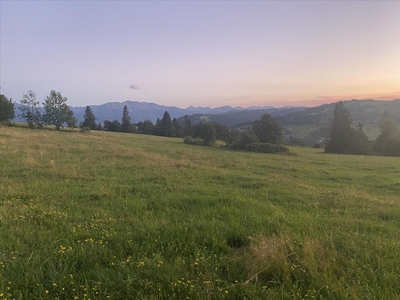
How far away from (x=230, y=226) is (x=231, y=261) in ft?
5.60

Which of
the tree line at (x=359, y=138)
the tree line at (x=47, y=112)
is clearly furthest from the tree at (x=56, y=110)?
the tree line at (x=359, y=138)

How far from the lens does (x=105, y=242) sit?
16.4 ft

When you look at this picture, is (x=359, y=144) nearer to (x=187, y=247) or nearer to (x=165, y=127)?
(x=165, y=127)

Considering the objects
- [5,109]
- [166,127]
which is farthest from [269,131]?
[5,109]

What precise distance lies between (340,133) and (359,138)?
497 cm

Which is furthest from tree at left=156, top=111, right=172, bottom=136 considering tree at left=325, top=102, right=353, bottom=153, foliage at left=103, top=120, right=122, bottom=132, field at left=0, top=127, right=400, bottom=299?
field at left=0, top=127, right=400, bottom=299

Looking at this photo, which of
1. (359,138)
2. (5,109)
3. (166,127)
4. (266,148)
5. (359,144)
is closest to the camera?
(266,148)

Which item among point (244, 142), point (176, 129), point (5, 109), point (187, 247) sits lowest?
point (187, 247)

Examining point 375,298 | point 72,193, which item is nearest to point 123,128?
point 72,193

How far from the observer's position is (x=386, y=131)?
6619cm

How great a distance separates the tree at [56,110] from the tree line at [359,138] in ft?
241

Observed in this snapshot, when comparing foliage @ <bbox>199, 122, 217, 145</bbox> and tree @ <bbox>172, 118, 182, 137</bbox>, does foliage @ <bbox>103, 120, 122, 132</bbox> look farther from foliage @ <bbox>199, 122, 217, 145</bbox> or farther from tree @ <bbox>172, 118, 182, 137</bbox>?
foliage @ <bbox>199, 122, 217, 145</bbox>

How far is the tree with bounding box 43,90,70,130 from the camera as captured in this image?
2972 inches

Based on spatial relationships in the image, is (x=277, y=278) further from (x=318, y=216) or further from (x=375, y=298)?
(x=318, y=216)
